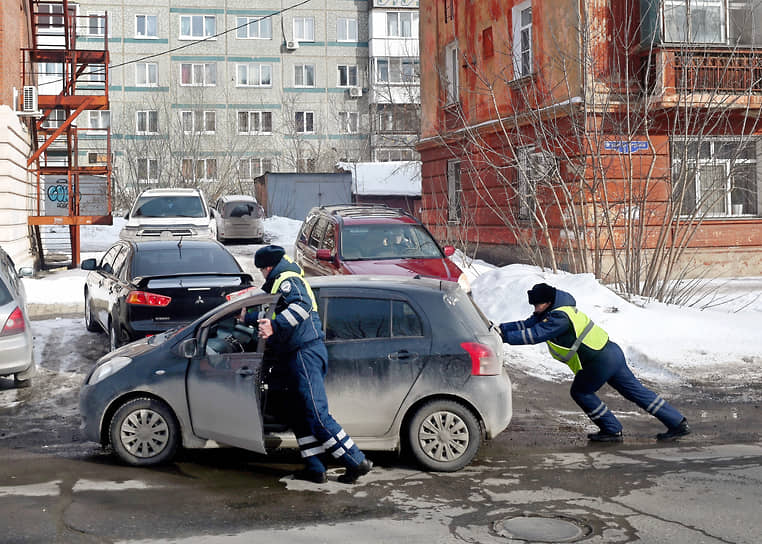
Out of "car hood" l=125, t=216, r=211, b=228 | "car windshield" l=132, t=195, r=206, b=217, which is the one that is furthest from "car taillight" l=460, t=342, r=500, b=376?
"car windshield" l=132, t=195, r=206, b=217

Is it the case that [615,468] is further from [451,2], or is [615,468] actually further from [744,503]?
[451,2]

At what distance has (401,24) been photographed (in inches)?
2159

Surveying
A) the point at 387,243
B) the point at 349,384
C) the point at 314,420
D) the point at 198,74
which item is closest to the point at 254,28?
the point at 198,74

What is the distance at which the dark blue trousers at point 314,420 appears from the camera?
6.32m

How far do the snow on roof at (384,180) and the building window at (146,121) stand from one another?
14633 millimetres

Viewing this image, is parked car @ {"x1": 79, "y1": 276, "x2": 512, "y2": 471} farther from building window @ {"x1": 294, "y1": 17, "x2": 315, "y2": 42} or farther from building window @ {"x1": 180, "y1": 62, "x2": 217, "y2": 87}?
building window @ {"x1": 294, "y1": 17, "x2": 315, "y2": 42}

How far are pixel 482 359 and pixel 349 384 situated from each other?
100 cm

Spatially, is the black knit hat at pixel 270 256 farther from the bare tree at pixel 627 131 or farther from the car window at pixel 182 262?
the bare tree at pixel 627 131

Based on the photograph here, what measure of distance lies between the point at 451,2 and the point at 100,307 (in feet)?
52.9

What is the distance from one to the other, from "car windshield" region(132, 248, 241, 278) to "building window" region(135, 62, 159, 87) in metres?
45.9

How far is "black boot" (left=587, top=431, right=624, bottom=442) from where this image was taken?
25.2ft

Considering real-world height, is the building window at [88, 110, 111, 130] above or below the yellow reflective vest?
above

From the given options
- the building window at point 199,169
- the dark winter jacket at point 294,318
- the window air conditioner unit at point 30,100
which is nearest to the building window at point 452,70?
the window air conditioner unit at point 30,100

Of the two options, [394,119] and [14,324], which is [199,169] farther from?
[14,324]
